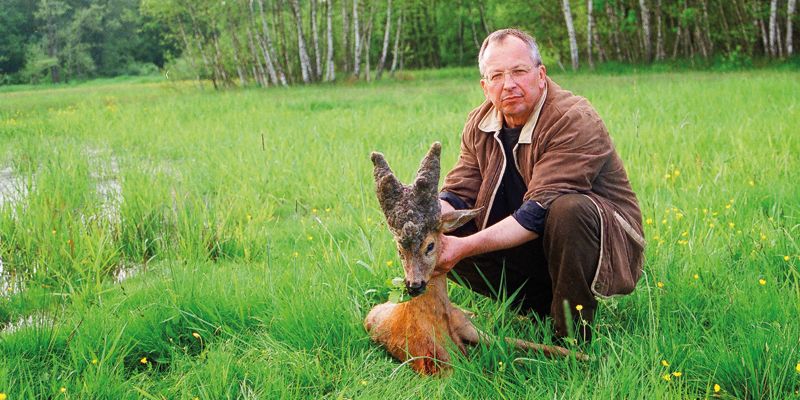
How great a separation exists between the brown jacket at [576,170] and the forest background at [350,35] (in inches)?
404

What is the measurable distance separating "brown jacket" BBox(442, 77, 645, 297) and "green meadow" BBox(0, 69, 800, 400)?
0.22m

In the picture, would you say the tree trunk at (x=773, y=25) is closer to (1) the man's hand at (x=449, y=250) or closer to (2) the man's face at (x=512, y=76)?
(2) the man's face at (x=512, y=76)

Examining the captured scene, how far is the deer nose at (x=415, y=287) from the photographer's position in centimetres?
240

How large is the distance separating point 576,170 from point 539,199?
0.20 m

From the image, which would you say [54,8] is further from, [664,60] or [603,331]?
[664,60]

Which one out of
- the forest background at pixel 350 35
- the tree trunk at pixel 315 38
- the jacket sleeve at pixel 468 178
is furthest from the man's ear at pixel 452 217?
the tree trunk at pixel 315 38

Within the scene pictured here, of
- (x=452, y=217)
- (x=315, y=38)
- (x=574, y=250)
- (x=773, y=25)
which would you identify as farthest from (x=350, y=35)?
(x=452, y=217)

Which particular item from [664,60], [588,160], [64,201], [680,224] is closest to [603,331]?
[588,160]

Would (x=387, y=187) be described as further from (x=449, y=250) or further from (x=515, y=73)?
(x=515, y=73)

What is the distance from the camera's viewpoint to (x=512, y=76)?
9.52ft

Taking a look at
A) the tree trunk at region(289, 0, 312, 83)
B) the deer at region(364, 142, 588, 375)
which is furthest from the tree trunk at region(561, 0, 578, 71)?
the deer at region(364, 142, 588, 375)

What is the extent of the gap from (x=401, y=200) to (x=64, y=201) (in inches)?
140

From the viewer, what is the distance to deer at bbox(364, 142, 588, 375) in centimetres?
237

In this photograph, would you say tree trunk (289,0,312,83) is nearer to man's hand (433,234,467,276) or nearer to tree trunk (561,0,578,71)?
tree trunk (561,0,578,71)
